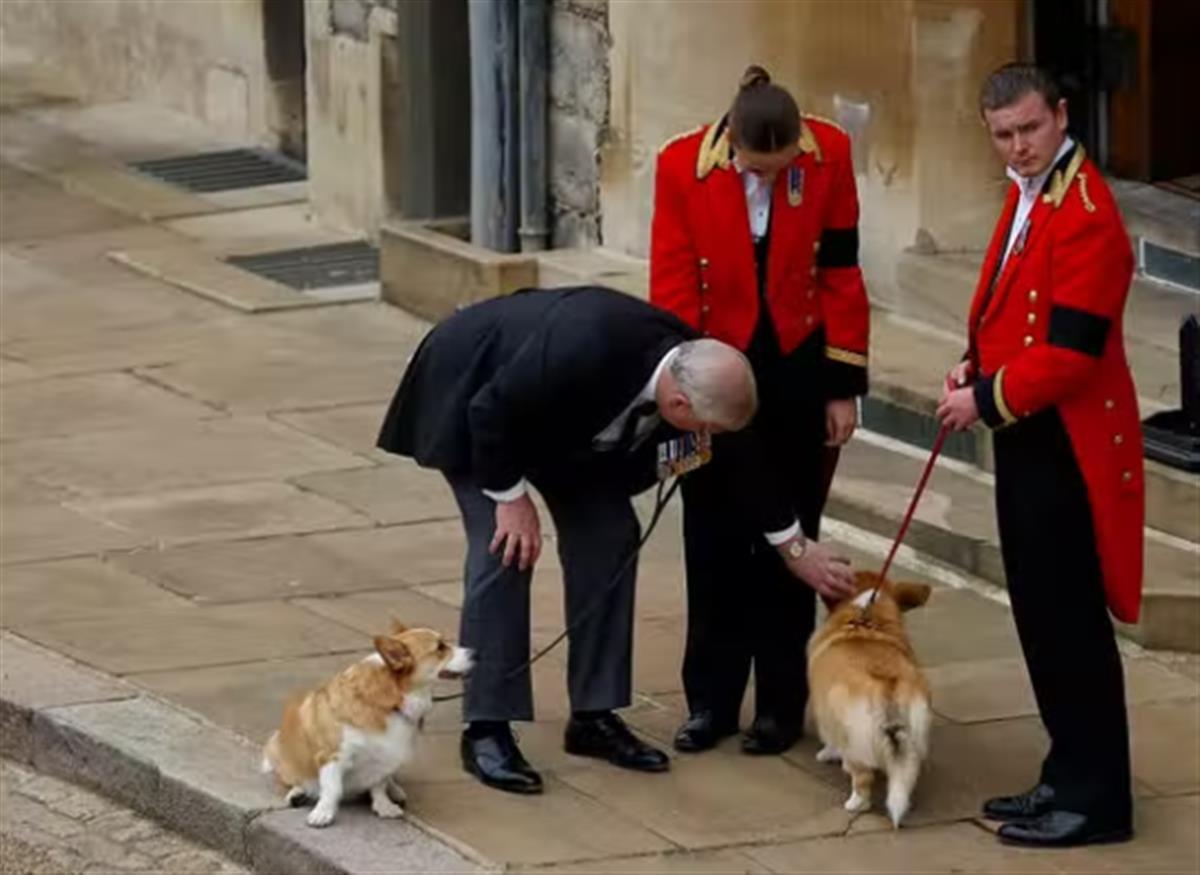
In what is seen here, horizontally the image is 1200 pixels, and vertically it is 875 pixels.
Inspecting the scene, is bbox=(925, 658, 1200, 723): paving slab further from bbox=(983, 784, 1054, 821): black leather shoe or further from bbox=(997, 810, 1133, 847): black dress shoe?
bbox=(997, 810, 1133, 847): black dress shoe

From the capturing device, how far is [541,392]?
24.7 ft

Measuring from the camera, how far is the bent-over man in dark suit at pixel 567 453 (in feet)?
24.7

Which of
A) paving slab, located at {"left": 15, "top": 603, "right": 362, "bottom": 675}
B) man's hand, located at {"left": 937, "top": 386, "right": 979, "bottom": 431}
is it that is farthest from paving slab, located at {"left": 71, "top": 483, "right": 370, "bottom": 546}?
man's hand, located at {"left": 937, "top": 386, "right": 979, "bottom": 431}

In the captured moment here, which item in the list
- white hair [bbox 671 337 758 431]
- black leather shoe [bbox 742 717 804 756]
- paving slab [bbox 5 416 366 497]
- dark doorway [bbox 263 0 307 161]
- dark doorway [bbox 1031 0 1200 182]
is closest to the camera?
white hair [bbox 671 337 758 431]

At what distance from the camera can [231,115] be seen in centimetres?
1627

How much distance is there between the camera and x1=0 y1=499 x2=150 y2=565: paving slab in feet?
32.8

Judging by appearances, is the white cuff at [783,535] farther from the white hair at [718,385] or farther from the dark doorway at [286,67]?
the dark doorway at [286,67]

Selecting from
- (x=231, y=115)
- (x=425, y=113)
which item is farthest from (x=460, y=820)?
(x=231, y=115)

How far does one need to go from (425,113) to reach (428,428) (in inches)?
235

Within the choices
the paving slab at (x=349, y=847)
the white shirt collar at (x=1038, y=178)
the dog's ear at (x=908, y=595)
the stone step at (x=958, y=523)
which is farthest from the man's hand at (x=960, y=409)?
the stone step at (x=958, y=523)

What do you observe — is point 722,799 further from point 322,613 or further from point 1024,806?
point 322,613

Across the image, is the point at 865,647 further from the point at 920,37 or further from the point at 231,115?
the point at 231,115

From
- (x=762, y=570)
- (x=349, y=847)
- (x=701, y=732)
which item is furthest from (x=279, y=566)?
(x=349, y=847)

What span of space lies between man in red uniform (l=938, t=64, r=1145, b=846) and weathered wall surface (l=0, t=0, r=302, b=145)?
28.3 ft
